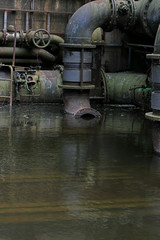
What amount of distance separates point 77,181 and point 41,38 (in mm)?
8211

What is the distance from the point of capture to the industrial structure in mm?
11375

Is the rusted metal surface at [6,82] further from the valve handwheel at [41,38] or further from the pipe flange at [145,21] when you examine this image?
the pipe flange at [145,21]

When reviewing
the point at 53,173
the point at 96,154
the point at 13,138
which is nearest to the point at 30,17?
the point at 13,138

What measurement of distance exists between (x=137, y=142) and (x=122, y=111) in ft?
12.3

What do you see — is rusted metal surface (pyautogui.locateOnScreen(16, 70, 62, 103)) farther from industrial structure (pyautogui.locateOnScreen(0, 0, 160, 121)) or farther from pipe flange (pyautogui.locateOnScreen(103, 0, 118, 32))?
pipe flange (pyautogui.locateOnScreen(103, 0, 118, 32))

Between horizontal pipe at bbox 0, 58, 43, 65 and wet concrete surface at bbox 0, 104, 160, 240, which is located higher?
horizontal pipe at bbox 0, 58, 43, 65

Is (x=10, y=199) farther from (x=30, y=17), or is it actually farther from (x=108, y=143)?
(x=30, y=17)

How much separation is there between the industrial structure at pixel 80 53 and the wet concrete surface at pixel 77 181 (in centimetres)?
100

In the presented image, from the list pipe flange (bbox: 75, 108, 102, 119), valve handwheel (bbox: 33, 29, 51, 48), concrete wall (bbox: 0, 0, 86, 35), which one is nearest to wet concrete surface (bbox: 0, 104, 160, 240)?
pipe flange (bbox: 75, 108, 102, 119)

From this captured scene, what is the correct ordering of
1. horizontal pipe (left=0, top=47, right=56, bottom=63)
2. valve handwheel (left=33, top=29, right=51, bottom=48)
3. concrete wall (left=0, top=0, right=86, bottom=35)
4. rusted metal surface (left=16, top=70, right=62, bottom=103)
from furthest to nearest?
concrete wall (left=0, top=0, right=86, bottom=35) < horizontal pipe (left=0, top=47, right=56, bottom=63) < valve handwheel (left=33, top=29, right=51, bottom=48) < rusted metal surface (left=16, top=70, right=62, bottom=103)

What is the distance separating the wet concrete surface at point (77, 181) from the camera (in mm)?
4809

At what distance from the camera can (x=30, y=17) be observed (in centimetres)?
1517

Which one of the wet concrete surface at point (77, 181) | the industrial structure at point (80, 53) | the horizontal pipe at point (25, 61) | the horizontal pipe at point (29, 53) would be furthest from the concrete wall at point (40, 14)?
the wet concrete surface at point (77, 181)

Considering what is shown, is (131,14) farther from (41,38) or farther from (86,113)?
(41,38)
